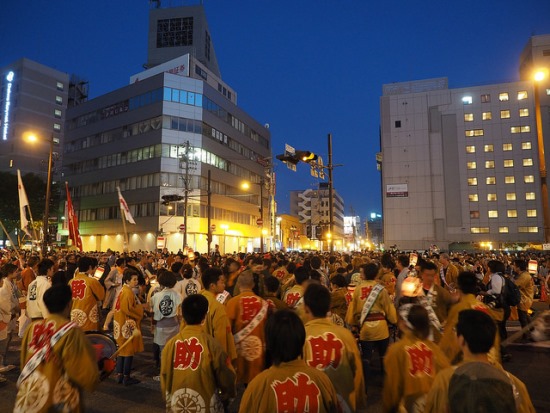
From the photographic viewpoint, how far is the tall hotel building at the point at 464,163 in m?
51.6

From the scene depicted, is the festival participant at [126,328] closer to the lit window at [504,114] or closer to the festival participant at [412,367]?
the festival participant at [412,367]

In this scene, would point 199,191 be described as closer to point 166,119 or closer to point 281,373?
point 166,119

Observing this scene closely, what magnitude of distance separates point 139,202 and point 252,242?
19.1 meters

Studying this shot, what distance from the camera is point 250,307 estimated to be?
5.28 meters

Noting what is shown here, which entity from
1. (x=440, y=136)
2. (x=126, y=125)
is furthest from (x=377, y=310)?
(x=440, y=136)

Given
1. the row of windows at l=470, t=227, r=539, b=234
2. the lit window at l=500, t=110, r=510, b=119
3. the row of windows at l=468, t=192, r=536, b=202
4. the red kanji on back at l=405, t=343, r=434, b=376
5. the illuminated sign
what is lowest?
the red kanji on back at l=405, t=343, r=434, b=376

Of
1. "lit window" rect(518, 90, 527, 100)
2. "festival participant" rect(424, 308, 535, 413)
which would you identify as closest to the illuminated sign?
"festival participant" rect(424, 308, 535, 413)

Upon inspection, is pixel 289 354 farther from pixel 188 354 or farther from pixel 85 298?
pixel 85 298

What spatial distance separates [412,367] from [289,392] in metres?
1.53

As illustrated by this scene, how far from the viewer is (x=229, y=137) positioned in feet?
178

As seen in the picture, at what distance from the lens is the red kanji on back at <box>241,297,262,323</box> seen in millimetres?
5262

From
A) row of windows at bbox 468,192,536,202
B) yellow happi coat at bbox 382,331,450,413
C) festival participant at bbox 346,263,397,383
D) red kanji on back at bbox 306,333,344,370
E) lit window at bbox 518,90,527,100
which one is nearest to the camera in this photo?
yellow happi coat at bbox 382,331,450,413

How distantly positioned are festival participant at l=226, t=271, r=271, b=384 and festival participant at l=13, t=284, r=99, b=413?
7.23ft

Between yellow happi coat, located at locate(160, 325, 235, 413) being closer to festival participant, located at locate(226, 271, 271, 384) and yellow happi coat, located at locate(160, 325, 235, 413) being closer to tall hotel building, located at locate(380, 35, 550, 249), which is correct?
festival participant, located at locate(226, 271, 271, 384)
